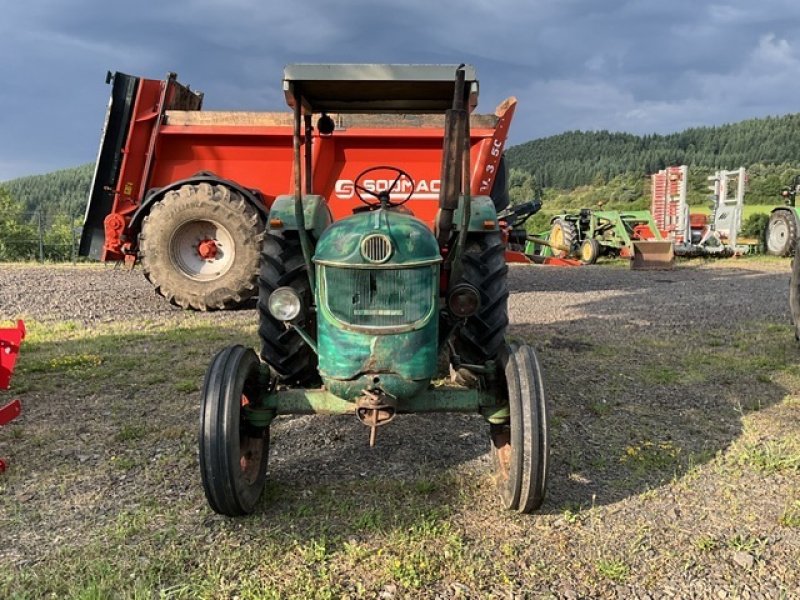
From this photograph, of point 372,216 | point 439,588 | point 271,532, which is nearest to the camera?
point 439,588

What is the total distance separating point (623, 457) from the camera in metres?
3.49

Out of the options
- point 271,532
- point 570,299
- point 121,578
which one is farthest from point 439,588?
point 570,299

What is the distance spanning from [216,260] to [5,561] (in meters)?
5.43

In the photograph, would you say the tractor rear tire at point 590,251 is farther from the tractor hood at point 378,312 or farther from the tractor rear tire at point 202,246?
the tractor hood at point 378,312

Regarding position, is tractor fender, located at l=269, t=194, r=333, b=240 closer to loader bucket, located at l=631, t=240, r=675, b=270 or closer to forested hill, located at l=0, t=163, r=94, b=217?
loader bucket, located at l=631, t=240, r=675, b=270

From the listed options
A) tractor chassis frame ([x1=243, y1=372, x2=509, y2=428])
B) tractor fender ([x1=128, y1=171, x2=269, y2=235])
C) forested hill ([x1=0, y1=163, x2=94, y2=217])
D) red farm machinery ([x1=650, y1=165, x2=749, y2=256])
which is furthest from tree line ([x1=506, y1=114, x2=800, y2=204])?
forested hill ([x1=0, y1=163, x2=94, y2=217])

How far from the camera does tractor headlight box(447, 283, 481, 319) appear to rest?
3.19m

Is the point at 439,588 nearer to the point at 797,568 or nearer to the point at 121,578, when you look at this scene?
the point at 121,578

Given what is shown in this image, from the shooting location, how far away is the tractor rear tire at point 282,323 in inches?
146

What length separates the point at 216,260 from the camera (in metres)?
7.63

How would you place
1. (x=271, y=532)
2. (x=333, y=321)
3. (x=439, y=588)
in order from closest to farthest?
1. (x=439, y=588)
2. (x=271, y=532)
3. (x=333, y=321)

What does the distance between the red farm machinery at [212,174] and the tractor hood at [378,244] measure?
4501 mm

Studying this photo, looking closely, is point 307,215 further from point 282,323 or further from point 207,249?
point 207,249

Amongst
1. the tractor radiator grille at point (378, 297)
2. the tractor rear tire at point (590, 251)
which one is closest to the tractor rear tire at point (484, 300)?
the tractor radiator grille at point (378, 297)
